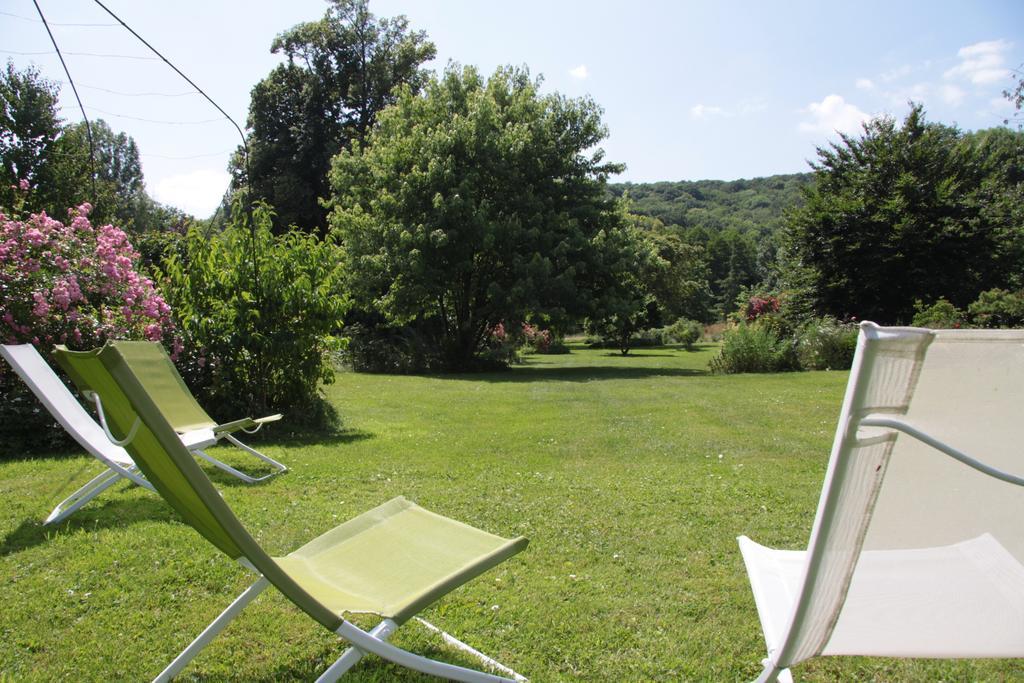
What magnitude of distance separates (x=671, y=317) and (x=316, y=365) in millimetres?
33422

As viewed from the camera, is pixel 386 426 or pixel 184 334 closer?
pixel 184 334

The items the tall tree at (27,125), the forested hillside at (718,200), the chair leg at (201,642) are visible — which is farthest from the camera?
the forested hillside at (718,200)

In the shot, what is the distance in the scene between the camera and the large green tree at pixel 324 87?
34.7 metres

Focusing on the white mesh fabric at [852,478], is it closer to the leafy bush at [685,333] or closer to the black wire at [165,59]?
the black wire at [165,59]

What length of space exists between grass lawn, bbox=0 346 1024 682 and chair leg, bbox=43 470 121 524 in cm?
8

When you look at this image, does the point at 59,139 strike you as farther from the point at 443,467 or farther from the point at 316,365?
the point at 443,467

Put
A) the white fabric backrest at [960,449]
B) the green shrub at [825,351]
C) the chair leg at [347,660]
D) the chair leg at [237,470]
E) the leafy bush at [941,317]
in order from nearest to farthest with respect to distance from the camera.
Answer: the white fabric backrest at [960,449] < the chair leg at [347,660] < the chair leg at [237,470] < the leafy bush at [941,317] < the green shrub at [825,351]

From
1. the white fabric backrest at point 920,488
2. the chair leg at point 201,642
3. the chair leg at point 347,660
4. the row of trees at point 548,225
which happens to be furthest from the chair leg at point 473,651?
the row of trees at point 548,225

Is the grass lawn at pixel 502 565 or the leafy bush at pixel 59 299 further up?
the leafy bush at pixel 59 299

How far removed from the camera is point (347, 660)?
2109 mm

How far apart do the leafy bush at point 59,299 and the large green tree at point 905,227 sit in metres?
21.3

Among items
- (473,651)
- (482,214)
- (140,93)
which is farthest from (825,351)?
(473,651)

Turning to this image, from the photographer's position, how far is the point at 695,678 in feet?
8.73

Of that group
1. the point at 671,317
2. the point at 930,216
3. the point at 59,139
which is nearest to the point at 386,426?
the point at 930,216
